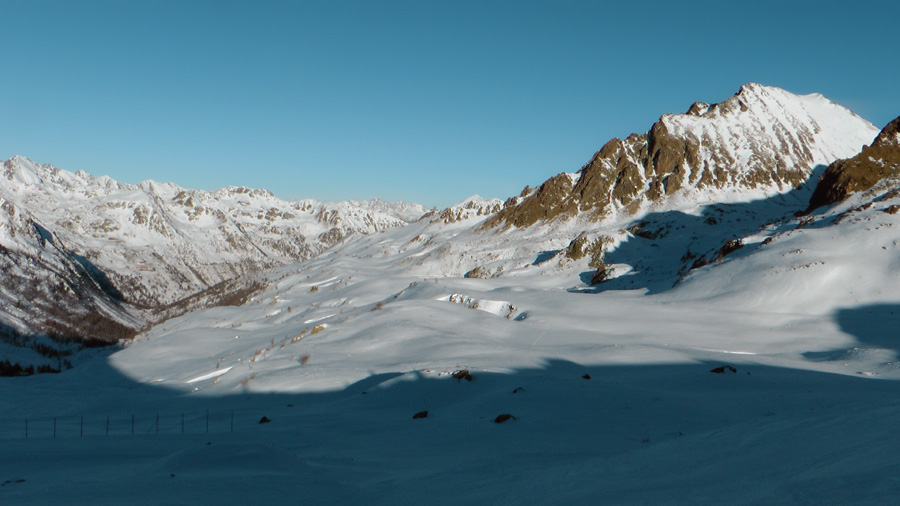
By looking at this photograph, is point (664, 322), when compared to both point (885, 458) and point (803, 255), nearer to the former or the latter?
point (803, 255)

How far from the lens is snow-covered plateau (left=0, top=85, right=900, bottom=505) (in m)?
7.66

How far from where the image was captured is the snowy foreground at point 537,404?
7609 millimetres

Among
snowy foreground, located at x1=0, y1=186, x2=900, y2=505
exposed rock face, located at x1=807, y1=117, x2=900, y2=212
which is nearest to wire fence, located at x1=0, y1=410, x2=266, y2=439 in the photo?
snowy foreground, located at x1=0, y1=186, x2=900, y2=505

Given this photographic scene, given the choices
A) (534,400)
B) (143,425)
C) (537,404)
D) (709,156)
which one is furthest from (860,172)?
(143,425)

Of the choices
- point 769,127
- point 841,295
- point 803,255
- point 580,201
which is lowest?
point 841,295

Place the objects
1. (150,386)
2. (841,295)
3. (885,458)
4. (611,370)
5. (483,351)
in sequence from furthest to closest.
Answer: (841,295), (150,386), (483,351), (611,370), (885,458)

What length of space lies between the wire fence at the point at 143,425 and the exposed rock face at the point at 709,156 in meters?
94.6

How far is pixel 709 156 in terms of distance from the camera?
110 m

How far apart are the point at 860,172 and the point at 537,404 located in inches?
2236

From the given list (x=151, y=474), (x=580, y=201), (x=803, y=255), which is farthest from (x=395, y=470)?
(x=580, y=201)

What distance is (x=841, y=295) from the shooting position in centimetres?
3161

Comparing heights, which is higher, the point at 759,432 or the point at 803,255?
the point at 803,255

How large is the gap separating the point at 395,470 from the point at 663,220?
79.5 metres

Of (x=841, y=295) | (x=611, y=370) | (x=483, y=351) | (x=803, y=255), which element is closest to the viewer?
(x=611, y=370)
